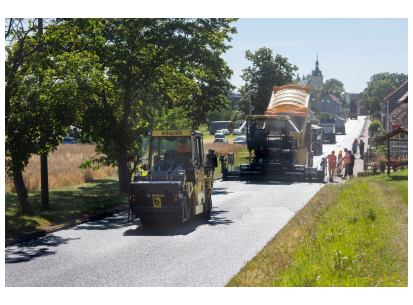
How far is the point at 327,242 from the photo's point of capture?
9.46 meters

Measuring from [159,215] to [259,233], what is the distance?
264 centimetres

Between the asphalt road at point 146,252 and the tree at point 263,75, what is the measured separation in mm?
28889

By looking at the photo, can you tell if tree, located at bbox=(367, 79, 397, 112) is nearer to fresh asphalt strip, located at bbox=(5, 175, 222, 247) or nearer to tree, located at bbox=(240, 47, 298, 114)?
tree, located at bbox=(240, 47, 298, 114)

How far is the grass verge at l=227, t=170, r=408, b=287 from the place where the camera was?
24.2ft

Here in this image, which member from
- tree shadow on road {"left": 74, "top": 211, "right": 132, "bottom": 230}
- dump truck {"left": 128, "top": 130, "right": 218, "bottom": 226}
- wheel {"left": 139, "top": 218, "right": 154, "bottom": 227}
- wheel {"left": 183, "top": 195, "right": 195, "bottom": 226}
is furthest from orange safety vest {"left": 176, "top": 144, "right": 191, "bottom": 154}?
tree shadow on road {"left": 74, "top": 211, "right": 132, "bottom": 230}

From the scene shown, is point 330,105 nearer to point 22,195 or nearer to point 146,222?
point 146,222

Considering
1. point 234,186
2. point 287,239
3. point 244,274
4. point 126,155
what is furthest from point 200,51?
point 244,274

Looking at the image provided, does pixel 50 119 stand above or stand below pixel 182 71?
below

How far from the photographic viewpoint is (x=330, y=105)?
15625 centimetres

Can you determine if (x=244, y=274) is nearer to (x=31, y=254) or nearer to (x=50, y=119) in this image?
(x=31, y=254)

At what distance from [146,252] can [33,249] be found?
2675mm

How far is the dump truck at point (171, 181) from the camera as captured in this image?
39.7ft

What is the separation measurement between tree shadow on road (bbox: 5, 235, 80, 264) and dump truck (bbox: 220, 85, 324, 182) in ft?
45.0

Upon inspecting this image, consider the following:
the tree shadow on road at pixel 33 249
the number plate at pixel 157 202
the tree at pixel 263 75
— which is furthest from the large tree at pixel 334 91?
the tree shadow on road at pixel 33 249
